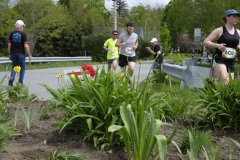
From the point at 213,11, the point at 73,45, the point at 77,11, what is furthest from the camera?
the point at 77,11

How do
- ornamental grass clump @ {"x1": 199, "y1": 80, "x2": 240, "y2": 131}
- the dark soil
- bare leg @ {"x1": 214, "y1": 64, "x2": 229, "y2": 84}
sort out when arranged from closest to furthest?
1. the dark soil
2. ornamental grass clump @ {"x1": 199, "y1": 80, "x2": 240, "y2": 131}
3. bare leg @ {"x1": 214, "y1": 64, "x2": 229, "y2": 84}

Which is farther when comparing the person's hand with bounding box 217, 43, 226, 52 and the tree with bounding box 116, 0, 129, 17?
the tree with bounding box 116, 0, 129, 17

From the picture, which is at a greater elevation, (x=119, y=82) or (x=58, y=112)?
Result: (x=119, y=82)

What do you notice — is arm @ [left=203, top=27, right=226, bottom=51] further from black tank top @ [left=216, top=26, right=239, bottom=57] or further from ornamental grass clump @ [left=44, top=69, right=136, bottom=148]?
Result: ornamental grass clump @ [left=44, top=69, right=136, bottom=148]

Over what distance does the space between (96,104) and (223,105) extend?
1561mm

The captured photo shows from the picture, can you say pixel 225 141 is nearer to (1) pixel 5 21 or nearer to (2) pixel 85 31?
(1) pixel 5 21

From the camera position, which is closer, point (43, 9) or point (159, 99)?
point (159, 99)

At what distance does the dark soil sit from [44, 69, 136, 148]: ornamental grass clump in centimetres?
11

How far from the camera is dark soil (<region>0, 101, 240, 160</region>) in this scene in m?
3.95

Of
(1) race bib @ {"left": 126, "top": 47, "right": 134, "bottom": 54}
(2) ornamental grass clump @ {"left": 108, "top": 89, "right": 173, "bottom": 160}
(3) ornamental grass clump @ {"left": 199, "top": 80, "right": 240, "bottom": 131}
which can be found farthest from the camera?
(1) race bib @ {"left": 126, "top": 47, "right": 134, "bottom": 54}

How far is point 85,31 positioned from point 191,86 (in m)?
47.5

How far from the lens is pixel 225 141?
479 centimetres

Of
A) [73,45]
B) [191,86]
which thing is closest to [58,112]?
[191,86]

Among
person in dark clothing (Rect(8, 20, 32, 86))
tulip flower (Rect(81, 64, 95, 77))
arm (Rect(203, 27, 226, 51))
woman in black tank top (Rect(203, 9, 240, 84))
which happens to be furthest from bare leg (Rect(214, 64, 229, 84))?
person in dark clothing (Rect(8, 20, 32, 86))
